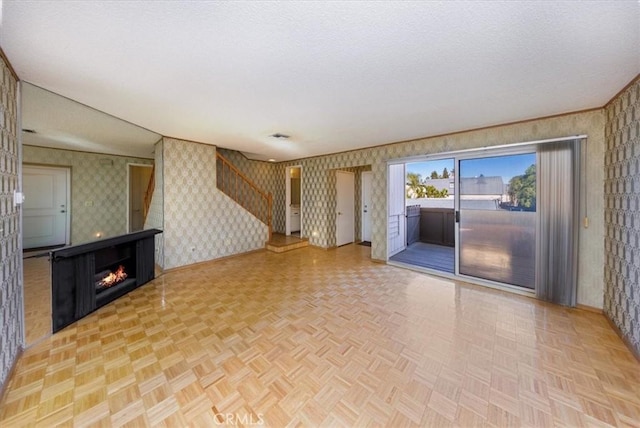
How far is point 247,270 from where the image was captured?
14.4ft

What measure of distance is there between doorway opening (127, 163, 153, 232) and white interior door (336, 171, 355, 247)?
14.9 ft

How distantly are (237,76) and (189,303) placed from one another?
2.73 m

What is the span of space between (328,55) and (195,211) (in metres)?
4.03

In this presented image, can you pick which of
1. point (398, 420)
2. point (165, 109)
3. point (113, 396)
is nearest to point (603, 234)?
point (398, 420)

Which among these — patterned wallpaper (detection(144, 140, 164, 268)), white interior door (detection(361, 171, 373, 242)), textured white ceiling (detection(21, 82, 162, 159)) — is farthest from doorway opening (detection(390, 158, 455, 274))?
textured white ceiling (detection(21, 82, 162, 159))

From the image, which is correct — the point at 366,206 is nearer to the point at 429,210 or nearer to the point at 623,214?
the point at 429,210

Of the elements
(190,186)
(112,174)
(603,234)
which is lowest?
(603,234)

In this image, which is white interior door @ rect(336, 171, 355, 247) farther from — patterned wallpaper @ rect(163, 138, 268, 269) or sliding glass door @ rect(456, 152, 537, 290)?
sliding glass door @ rect(456, 152, 537, 290)

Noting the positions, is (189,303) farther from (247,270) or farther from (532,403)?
(532,403)

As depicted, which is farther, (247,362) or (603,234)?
(603,234)

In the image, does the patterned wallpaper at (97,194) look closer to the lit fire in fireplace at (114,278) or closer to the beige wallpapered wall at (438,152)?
the lit fire in fireplace at (114,278)

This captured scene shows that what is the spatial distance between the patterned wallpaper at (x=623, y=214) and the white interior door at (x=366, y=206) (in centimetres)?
447

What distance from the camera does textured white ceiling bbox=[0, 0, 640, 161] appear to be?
1.35m

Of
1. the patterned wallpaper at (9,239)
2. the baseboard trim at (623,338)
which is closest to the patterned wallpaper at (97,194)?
the patterned wallpaper at (9,239)
